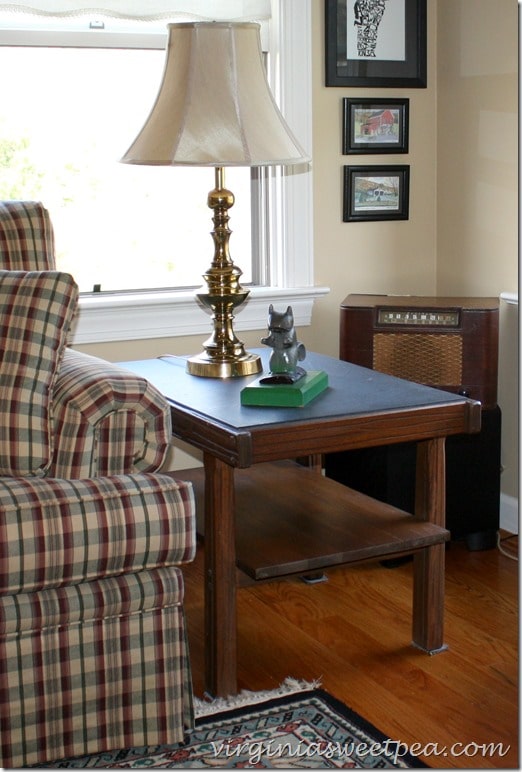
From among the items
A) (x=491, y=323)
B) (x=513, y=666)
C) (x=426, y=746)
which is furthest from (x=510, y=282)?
(x=426, y=746)

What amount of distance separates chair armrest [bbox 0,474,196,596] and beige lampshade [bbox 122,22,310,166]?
76 cm

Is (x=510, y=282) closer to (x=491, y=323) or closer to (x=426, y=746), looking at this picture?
(x=491, y=323)

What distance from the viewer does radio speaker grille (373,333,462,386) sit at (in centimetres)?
272

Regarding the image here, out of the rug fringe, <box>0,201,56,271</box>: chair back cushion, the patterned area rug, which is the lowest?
the patterned area rug

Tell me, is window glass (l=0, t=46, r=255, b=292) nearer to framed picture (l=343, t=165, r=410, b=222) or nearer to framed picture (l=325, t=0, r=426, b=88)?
framed picture (l=343, t=165, r=410, b=222)

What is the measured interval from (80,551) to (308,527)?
1.93 feet

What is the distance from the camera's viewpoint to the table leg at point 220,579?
197 centimetres

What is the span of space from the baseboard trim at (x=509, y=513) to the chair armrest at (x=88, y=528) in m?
1.41

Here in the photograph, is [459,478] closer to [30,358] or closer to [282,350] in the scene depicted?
[282,350]

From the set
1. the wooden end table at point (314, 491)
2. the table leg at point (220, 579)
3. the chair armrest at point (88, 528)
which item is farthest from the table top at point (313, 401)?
the chair armrest at point (88, 528)

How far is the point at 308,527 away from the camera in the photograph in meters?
2.16

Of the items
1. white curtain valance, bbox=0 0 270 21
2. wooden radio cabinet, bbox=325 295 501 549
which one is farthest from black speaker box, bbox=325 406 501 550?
white curtain valance, bbox=0 0 270 21

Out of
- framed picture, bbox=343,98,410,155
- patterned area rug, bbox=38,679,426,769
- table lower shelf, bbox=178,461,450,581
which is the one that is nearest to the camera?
patterned area rug, bbox=38,679,426,769

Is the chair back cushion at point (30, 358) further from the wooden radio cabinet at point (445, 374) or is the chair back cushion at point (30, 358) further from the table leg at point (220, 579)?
the wooden radio cabinet at point (445, 374)
